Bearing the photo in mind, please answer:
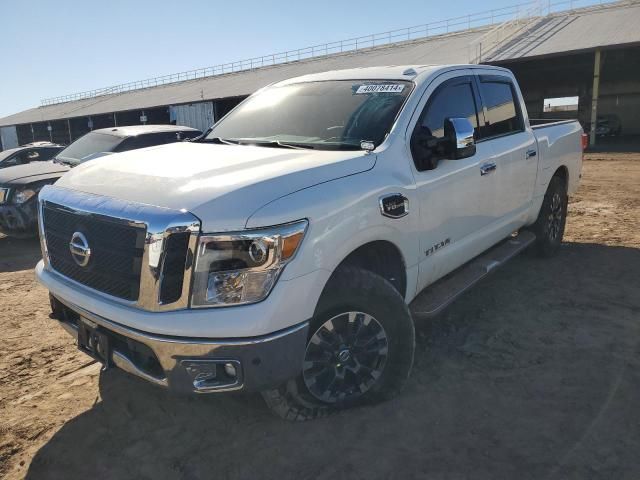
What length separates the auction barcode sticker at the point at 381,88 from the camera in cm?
349

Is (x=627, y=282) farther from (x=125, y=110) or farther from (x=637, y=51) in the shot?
(x=125, y=110)

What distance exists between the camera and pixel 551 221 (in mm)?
5688

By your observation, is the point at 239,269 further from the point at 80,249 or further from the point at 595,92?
the point at 595,92

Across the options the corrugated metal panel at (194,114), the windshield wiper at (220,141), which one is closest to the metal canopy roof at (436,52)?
the corrugated metal panel at (194,114)

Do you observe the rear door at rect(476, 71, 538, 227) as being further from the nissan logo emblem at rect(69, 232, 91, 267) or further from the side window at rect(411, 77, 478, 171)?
the nissan logo emblem at rect(69, 232, 91, 267)

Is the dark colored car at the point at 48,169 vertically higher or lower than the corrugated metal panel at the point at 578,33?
lower

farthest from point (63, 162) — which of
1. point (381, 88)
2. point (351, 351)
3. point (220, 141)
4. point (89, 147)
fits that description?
point (351, 351)

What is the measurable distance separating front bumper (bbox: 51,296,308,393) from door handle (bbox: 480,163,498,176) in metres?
2.14

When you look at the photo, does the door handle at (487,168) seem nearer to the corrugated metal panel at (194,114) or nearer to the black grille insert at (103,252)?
the black grille insert at (103,252)

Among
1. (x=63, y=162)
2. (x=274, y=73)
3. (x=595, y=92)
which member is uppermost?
(x=274, y=73)

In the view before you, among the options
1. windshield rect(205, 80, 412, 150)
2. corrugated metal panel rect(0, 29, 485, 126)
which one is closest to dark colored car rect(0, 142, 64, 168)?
windshield rect(205, 80, 412, 150)

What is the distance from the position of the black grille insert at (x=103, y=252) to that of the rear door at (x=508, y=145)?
282 centimetres

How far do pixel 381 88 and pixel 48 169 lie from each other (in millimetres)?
5746

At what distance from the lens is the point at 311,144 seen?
328 centimetres
